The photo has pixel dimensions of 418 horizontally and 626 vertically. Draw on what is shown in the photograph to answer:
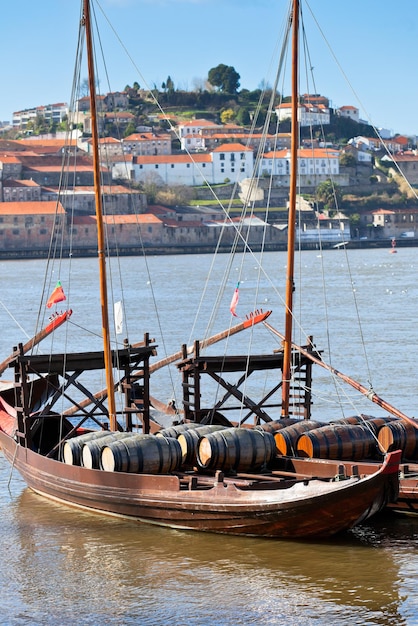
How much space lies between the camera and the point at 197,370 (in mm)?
15938

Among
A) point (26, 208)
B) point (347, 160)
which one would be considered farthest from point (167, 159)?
point (26, 208)

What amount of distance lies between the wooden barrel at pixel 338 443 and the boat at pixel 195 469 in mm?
268

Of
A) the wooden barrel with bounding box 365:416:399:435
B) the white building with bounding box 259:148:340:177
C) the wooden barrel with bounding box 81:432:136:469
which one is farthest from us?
the white building with bounding box 259:148:340:177

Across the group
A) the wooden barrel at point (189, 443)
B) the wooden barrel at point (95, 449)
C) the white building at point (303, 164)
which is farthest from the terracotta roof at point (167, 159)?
the wooden barrel at point (189, 443)

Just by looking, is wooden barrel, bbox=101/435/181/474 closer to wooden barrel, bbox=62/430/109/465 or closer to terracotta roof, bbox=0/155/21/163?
wooden barrel, bbox=62/430/109/465

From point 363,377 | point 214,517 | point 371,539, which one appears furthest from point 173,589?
point 363,377

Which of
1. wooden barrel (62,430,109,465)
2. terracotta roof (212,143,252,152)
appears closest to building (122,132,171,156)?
terracotta roof (212,143,252,152)

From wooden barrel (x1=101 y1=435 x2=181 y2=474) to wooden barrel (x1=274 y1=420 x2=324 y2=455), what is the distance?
1.25m

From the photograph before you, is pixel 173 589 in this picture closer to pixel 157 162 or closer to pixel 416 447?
pixel 416 447

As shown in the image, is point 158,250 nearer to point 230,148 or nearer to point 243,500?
point 230,148

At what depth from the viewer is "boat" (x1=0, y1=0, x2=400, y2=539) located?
12.5m

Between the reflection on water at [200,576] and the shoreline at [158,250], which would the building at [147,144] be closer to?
the shoreline at [158,250]

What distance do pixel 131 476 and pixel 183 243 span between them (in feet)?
403

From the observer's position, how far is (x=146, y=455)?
13.7 m
